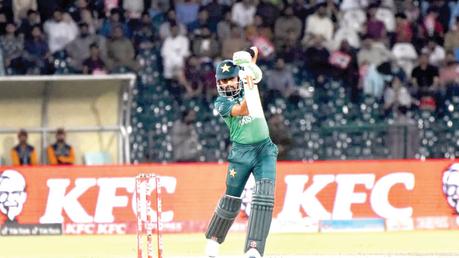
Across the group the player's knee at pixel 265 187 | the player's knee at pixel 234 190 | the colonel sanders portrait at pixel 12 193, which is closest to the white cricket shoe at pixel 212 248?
the player's knee at pixel 234 190

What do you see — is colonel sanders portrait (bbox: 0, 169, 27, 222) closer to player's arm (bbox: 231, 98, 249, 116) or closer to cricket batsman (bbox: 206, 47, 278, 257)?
cricket batsman (bbox: 206, 47, 278, 257)

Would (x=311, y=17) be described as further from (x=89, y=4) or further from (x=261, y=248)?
(x=261, y=248)

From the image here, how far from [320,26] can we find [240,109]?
14011 millimetres

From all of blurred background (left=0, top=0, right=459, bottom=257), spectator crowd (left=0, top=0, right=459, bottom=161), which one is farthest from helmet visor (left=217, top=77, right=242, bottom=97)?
spectator crowd (left=0, top=0, right=459, bottom=161)

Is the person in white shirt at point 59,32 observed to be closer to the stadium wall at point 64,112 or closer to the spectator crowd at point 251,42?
the spectator crowd at point 251,42

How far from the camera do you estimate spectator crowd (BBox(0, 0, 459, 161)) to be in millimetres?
25734

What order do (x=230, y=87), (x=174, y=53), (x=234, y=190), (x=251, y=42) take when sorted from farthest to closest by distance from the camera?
1. (x=251, y=42)
2. (x=174, y=53)
3. (x=234, y=190)
4. (x=230, y=87)

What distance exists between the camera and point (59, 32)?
2602 centimetres

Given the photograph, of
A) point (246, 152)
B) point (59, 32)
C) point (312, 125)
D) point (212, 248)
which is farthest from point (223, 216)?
point (59, 32)

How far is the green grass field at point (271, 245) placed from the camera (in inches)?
634

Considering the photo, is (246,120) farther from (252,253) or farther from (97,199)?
(97,199)

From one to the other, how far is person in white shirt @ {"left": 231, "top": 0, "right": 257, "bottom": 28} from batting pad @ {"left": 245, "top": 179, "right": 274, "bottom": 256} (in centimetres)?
1423

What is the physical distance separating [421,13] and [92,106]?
781 cm

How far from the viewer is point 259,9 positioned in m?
26.8
